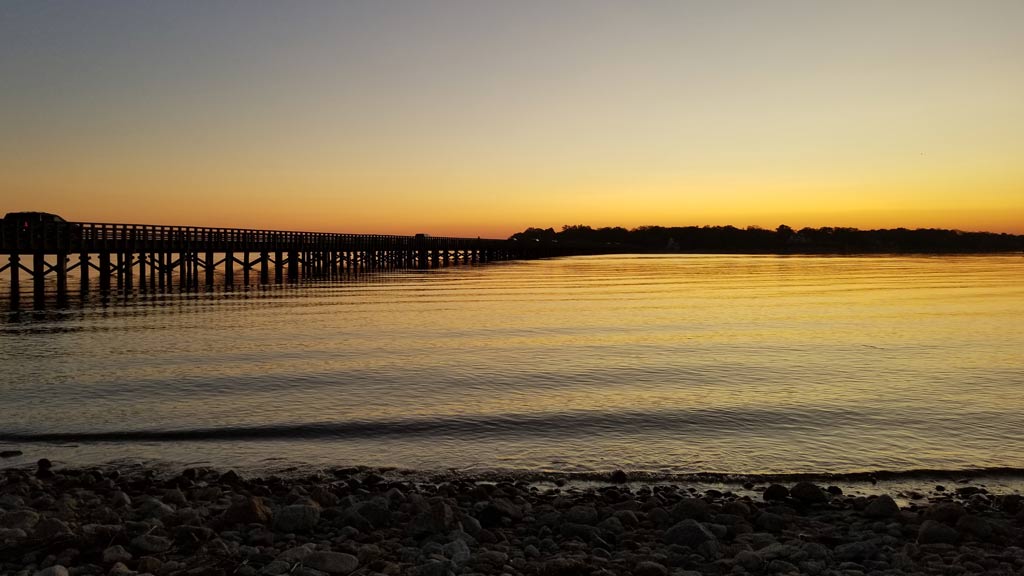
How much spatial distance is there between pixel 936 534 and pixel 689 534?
225 cm

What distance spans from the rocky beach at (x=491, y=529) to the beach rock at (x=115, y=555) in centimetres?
1

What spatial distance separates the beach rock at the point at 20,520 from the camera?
6793 mm

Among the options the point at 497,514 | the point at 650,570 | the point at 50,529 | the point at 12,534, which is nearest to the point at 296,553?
the point at 497,514

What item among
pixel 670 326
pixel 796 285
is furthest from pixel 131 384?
pixel 796 285

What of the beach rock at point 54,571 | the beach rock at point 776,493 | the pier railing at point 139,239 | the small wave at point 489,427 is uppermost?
the pier railing at point 139,239

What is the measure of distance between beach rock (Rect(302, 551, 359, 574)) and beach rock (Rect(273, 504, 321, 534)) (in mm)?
906

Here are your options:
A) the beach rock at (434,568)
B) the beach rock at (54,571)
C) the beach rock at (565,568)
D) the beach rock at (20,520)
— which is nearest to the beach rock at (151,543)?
the beach rock at (54,571)

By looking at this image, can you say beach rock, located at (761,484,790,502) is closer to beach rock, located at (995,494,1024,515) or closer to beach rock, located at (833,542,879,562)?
beach rock, located at (833,542,879,562)

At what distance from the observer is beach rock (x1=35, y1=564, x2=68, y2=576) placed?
18.4ft

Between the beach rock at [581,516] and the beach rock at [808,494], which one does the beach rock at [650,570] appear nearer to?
the beach rock at [581,516]

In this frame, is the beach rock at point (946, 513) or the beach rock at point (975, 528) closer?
the beach rock at point (975, 528)

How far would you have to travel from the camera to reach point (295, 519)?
7.00 metres

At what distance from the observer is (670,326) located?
26.9m

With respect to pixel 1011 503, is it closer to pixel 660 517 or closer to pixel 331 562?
pixel 660 517
